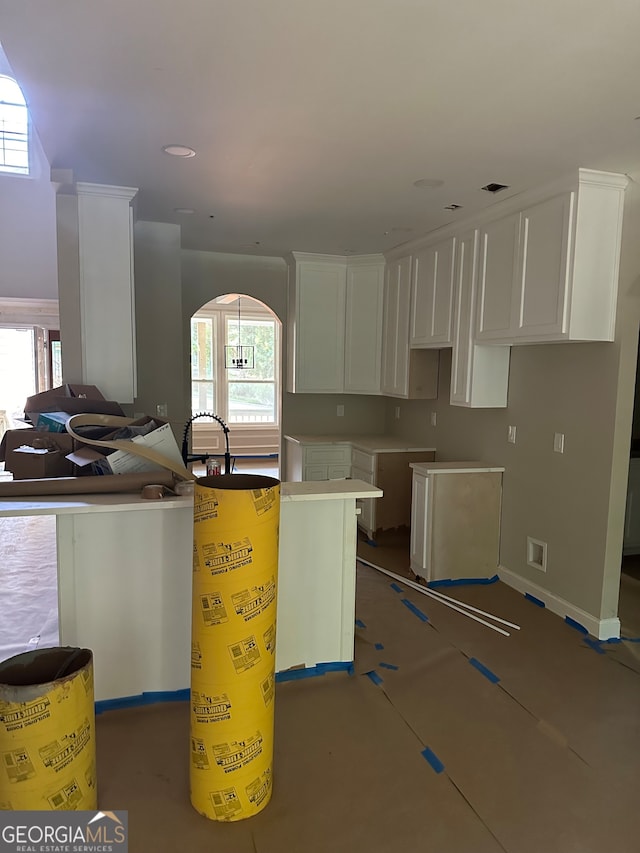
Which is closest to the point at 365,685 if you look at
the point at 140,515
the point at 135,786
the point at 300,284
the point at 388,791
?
the point at 388,791

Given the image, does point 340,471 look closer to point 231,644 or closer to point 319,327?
point 319,327

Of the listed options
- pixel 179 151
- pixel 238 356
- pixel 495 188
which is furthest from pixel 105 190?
pixel 238 356

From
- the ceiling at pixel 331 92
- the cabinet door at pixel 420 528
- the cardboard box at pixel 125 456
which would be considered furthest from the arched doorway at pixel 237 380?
the cardboard box at pixel 125 456

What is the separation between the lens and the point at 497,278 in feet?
12.1

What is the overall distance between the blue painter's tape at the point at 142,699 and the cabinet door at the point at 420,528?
6.68 feet

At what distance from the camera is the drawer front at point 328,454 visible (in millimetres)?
5379

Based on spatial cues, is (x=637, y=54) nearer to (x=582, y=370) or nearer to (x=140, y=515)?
(x=582, y=370)

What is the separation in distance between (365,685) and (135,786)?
1.13 metres

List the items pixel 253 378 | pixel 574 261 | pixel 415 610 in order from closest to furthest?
pixel 574 261 < pixel 415 610 < pixel 253 378


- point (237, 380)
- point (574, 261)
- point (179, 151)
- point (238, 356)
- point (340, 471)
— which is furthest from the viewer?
point (237, 380)

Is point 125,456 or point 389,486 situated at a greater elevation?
point 125,456

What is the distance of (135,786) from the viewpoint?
201 cm

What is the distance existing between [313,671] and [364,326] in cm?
355

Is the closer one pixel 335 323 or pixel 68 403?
pixel 68 403
